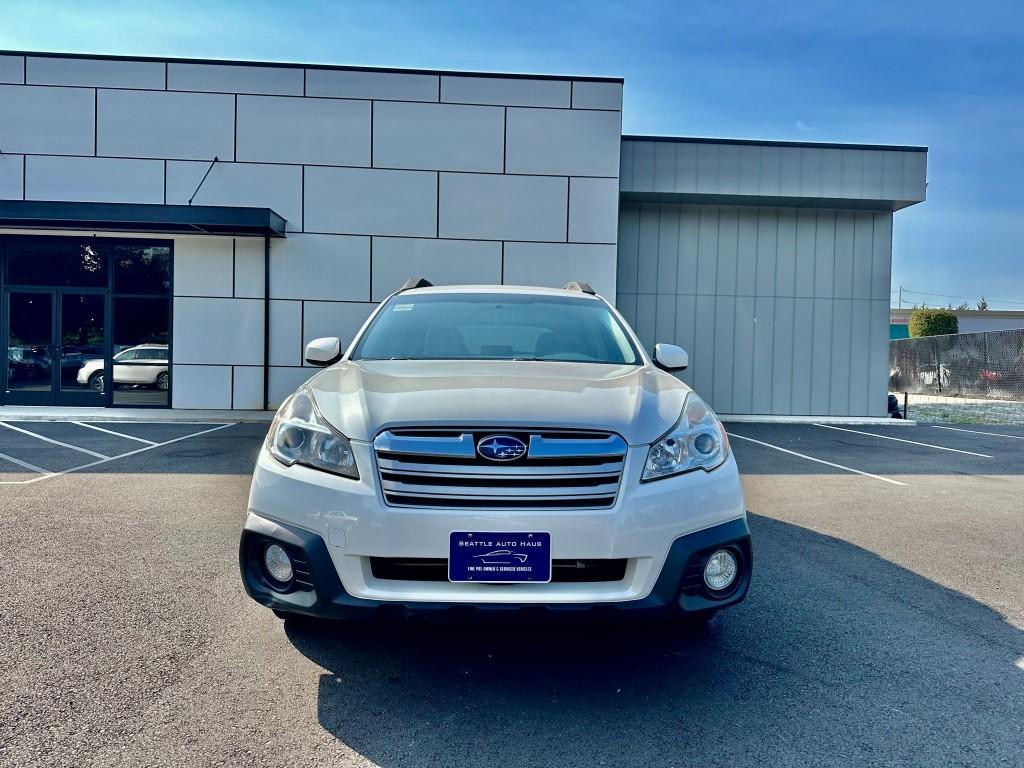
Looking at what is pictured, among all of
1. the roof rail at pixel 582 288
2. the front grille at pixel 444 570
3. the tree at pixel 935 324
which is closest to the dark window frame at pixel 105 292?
the roof rail at pixel 582 288

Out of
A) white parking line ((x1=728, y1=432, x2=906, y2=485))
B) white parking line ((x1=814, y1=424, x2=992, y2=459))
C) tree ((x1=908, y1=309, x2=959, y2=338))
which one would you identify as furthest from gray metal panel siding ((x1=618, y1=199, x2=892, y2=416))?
tree ((x1=908, y1=309, x2=959, y2=338))

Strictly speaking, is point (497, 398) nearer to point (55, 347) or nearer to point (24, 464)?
point (24, 464)

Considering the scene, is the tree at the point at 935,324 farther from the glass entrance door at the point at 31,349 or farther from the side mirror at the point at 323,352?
the side mirror at the point at 323,352

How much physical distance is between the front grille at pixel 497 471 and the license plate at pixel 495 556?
107 mm

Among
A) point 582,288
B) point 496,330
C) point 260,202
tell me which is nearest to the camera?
point 496,330

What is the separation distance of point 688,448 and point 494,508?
32.3 inches

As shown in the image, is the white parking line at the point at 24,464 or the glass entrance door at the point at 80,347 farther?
the glass entrance door at the point at 80,347

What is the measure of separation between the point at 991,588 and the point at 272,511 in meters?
4.11

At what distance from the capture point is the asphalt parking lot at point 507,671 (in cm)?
250

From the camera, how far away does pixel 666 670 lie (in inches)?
122

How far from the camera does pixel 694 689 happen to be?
9.64ft

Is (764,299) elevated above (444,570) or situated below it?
above

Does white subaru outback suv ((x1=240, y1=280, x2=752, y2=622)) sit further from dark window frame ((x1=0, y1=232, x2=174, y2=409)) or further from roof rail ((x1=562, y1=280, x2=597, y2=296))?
dark window frame ((x1=0, y1=232, x2=174, y2=409))

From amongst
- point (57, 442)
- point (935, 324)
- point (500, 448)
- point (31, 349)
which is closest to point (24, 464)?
point (57, 442)
